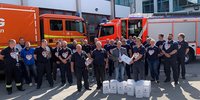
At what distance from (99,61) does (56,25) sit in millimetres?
5174

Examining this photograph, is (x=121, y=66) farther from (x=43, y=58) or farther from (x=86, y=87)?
(x=43, y=58)

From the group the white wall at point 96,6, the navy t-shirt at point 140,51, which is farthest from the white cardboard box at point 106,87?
the white wall at point 96,6

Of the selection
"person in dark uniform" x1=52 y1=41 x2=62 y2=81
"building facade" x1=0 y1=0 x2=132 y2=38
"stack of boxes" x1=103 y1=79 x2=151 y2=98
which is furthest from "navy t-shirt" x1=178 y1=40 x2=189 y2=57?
"building facade" x1=0 y1=0 x2=132 y2=38

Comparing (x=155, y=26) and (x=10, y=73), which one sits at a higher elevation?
(x=155, y=26)

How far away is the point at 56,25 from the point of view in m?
13.7

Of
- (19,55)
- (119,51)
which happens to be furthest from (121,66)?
(19,55)

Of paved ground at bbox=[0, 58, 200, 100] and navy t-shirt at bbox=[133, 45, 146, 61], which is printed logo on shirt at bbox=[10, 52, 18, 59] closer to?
paved ground at bbox=[0, 58, 200, 100]

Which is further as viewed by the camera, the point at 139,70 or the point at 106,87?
the point at 139,70

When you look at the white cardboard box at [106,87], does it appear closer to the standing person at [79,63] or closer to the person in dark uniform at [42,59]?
the standing person at [79,63]

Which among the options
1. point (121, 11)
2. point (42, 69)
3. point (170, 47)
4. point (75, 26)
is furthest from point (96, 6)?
point (170, 47)

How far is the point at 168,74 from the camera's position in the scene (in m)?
10.1

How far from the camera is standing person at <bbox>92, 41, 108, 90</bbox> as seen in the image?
9234 mm

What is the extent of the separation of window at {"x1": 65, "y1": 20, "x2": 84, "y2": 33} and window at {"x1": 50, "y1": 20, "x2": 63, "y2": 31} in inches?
16.1

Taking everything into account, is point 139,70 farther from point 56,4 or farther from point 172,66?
point 56,4
